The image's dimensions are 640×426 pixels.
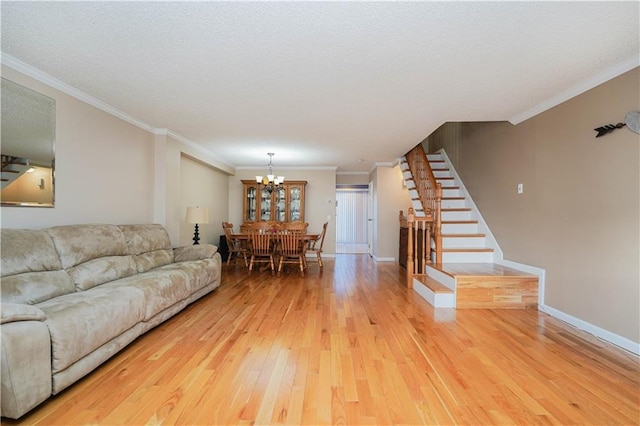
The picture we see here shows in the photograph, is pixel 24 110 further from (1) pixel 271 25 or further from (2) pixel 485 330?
(2) pixel 485 330

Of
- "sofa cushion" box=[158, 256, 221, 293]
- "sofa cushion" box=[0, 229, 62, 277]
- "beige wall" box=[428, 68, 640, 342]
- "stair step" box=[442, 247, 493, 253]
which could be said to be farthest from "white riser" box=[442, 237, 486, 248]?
"sofa cushion" box=[0, 229, 62, 277]

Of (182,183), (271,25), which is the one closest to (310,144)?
(182,183)

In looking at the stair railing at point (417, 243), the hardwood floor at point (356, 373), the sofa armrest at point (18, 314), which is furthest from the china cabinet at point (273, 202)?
the sofa armrest at point (18, 314)

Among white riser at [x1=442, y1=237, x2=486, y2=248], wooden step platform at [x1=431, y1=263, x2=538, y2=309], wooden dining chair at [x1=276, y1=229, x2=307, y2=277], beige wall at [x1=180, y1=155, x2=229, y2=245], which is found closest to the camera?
wooden step platform at [x1=431, y1=263, x2=538, y2=309]

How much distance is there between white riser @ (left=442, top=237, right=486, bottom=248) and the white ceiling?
1.82m

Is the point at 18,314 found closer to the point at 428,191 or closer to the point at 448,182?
the point at 428,191

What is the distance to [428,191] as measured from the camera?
4.89m

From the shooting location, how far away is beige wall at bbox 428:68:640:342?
233 cm

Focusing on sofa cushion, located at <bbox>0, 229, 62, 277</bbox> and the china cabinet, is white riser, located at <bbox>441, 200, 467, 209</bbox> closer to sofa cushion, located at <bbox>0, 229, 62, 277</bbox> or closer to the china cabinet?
the china cabinet

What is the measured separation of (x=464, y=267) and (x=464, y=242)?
2.37 feet

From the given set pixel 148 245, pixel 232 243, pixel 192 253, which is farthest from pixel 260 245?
pixel 148 245

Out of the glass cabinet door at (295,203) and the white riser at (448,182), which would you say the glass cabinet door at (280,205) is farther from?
the white riser at (448,182)

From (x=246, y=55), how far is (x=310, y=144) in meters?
2.77

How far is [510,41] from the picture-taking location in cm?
200
